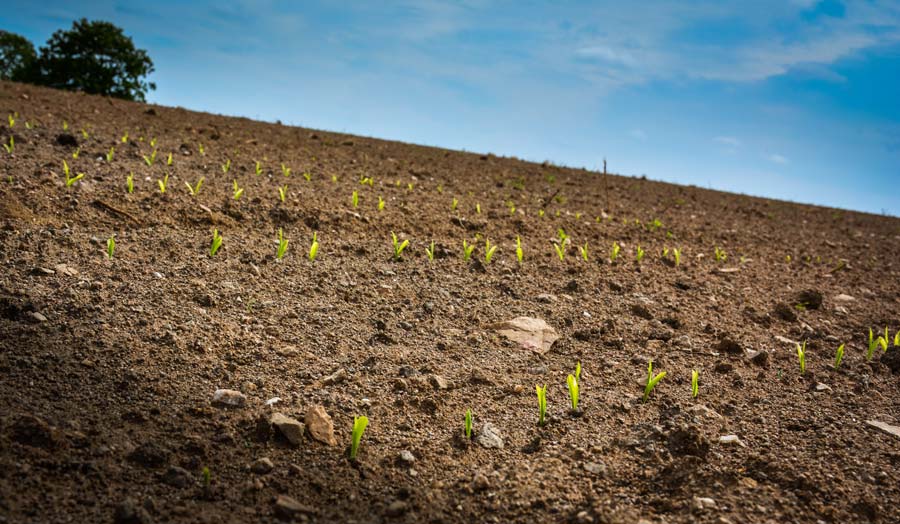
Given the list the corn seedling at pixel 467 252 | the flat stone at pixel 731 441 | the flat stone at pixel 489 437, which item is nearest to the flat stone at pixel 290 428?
the flat stone at pixel 489 437

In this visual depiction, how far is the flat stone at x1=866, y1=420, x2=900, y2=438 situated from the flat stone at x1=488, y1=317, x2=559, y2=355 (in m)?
1.58

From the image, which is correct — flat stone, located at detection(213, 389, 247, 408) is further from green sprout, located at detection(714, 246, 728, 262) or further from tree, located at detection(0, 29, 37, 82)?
tree, located at detection(0, 29, 37, 82)

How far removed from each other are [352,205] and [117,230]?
2.03 meters

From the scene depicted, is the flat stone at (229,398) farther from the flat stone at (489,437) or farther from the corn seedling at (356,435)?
the flat stone at (489,437)

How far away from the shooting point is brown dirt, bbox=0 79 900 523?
209cm

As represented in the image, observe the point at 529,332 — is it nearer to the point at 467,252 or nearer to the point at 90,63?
the point at 467,252

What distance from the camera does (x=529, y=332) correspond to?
359 centimetres

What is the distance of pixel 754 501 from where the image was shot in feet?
7.17

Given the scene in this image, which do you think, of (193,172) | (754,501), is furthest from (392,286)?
(193,172)

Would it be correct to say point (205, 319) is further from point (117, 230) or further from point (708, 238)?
point (708, 238)

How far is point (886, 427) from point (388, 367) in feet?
7.82

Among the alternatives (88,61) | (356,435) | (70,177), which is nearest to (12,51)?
(88,61)

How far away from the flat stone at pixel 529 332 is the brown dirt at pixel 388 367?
9 cm

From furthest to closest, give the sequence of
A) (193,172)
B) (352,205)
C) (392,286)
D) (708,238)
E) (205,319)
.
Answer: (708,238) → (193,172) → (352,205) → (392,286) → (205,319)
